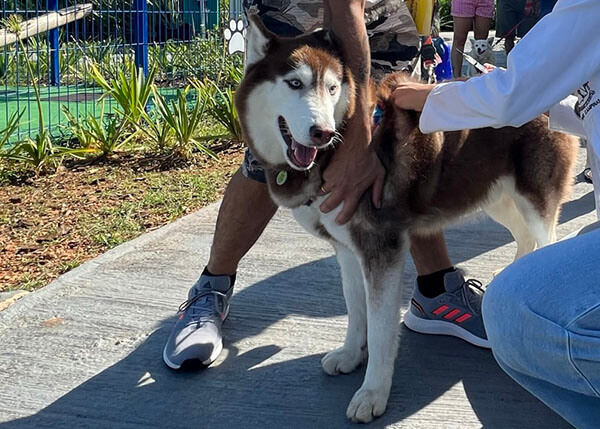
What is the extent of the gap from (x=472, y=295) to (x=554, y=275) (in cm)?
149

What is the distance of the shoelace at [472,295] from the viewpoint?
311cm

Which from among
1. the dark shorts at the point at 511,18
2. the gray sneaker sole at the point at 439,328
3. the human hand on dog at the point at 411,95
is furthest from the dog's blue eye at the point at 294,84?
the dark shorts at the point at 511,18

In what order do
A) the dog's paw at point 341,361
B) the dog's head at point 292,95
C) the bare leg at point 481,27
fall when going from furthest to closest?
the bare leg at point 481,27
the dog's paw at point 341,361
the dog's head at point 292,95

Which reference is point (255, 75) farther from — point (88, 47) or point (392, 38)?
point (88, 47)

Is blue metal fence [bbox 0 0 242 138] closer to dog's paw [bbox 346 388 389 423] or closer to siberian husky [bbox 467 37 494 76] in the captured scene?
siberian husky [bbox 467 37 494 76]

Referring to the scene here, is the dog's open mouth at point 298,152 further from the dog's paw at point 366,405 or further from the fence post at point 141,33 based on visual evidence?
the fence post at point 141,33

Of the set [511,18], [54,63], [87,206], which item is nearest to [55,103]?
[54,63]

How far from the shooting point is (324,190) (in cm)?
255

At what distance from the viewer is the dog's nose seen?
238cm

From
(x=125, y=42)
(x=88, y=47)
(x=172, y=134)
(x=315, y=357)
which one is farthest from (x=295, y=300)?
(x=88, y=47)

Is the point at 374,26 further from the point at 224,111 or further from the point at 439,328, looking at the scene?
the point at 224,111

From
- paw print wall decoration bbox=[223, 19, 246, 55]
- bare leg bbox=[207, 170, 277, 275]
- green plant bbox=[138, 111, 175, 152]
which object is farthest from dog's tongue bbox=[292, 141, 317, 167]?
green plant bbox=[138, 111, 175, 152]

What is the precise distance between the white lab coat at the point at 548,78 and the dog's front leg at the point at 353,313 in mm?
869

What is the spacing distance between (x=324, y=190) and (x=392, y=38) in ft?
2.65
